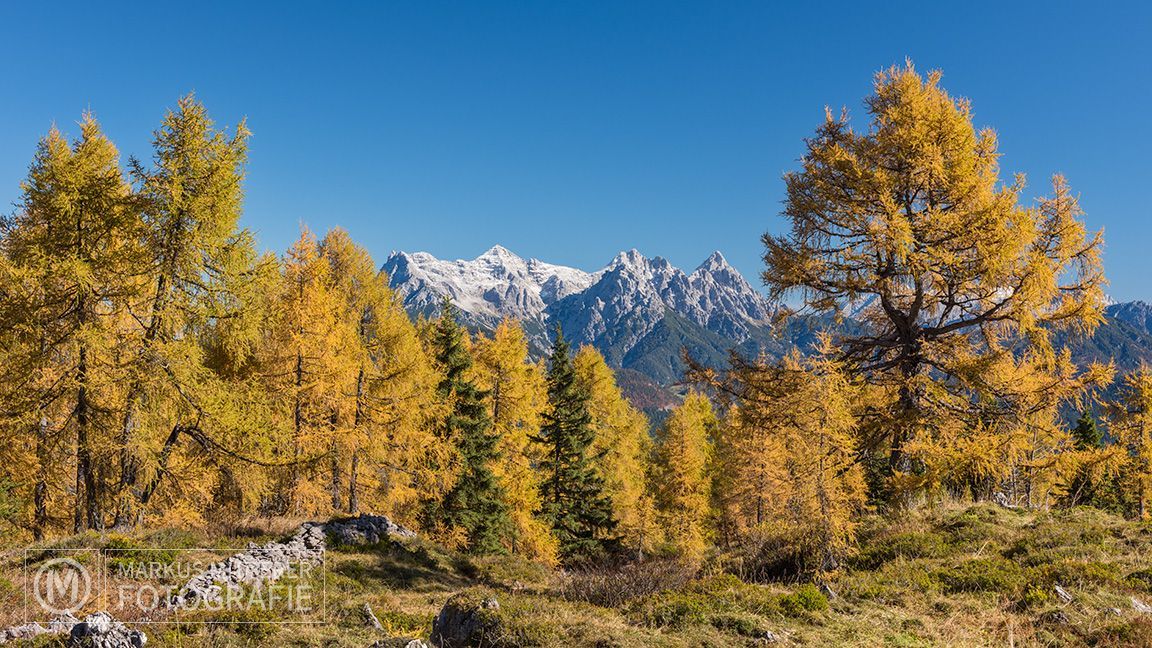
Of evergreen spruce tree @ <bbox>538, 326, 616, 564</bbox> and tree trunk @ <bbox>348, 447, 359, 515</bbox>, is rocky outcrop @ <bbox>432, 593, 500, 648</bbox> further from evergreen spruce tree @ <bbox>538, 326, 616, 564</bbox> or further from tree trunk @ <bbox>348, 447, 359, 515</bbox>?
evergreen spruce tree @ <bbox>538, 326, 616, 564</bbox>

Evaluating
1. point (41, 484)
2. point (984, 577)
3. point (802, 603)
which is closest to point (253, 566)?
point (41, 484)

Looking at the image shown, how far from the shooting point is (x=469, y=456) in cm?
2284

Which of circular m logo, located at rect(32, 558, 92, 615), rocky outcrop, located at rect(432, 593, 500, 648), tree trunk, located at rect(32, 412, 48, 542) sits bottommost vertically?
rocky outcrop, located at rect(432, 593, 500, 648)

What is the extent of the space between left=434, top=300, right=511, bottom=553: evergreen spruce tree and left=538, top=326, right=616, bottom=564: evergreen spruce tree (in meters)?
4.61

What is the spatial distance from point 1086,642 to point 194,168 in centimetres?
1714

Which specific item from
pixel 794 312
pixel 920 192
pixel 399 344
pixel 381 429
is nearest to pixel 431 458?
pixel 381 429

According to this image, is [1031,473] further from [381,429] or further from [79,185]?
[79,185]

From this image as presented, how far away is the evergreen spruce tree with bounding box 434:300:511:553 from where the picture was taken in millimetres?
22672

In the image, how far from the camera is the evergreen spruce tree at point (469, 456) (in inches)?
893

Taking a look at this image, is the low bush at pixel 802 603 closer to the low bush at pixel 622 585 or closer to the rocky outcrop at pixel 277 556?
the low bush at pixel 622 585

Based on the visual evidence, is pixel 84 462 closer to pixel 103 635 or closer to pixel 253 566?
pixel 253 566

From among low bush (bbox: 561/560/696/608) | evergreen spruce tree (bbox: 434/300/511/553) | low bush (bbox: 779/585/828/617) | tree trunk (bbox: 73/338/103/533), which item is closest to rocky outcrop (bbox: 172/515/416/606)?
tree trunk (bbox: 73/338/103/533)

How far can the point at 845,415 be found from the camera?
1146 cm

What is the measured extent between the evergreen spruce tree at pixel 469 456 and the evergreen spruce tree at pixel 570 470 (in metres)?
4.61
